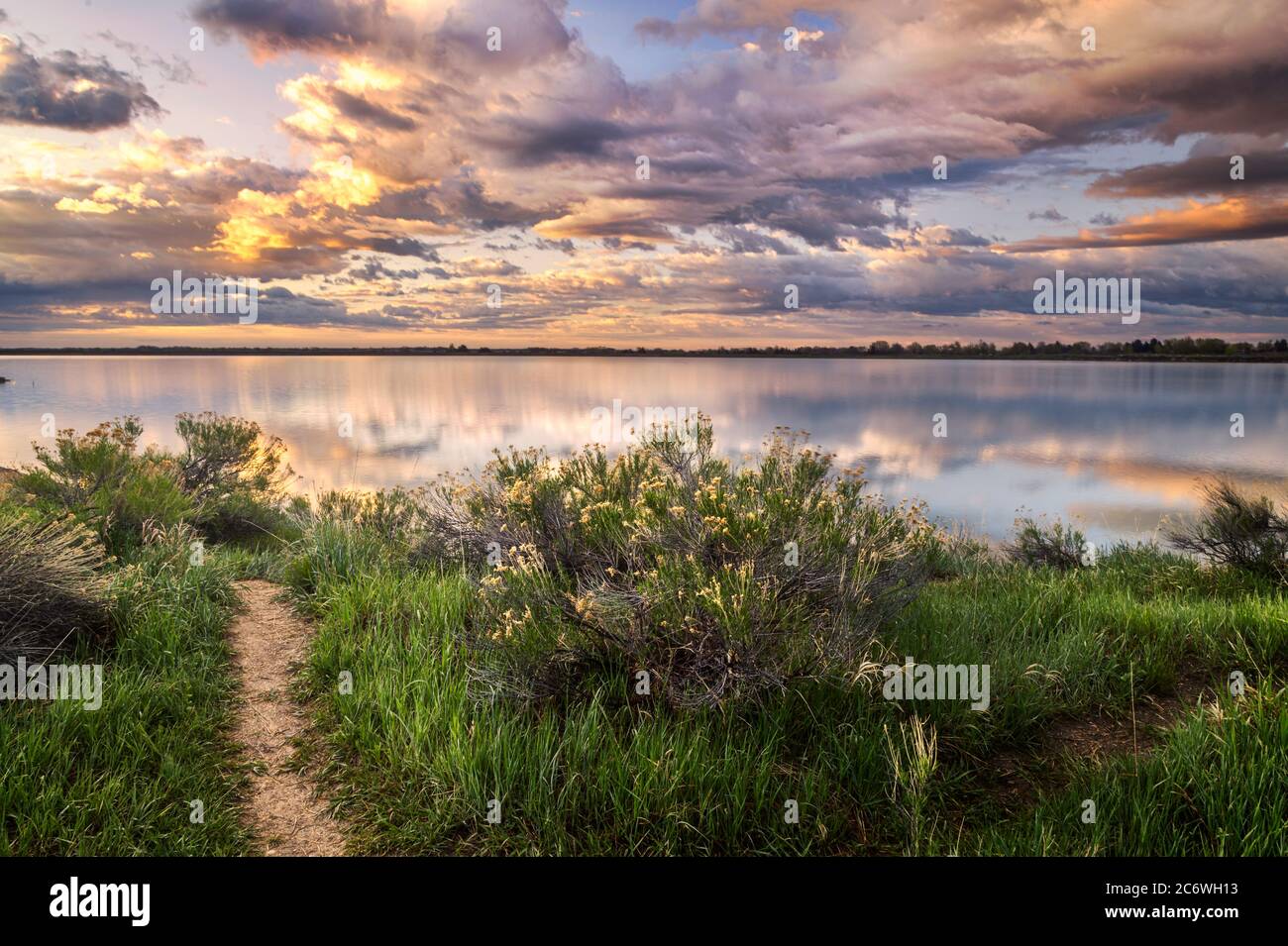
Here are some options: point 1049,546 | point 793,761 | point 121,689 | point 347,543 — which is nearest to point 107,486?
point 347,543

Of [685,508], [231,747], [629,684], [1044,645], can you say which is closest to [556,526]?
[685,508]

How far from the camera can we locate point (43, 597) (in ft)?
18.4

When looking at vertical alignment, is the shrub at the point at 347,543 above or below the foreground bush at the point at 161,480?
below

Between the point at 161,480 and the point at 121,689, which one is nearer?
the point at 121,689

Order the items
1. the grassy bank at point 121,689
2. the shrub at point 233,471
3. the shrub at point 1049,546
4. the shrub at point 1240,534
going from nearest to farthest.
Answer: the grassy bank at point 121,689
the shrub at point 1240,534
the shrub at point 1049,546
the shrub at point 233,471

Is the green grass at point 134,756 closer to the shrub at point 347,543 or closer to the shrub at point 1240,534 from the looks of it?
the shrub at point 347,543

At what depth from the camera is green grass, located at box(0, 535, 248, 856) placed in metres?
3.81

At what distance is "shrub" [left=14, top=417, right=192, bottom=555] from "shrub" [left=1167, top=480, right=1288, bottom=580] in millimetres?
13985

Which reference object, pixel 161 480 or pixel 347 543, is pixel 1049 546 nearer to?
pixel 347 543

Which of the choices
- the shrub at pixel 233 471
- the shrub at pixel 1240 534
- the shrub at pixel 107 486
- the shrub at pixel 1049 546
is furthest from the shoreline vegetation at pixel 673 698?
the shrub at pixel 233 471

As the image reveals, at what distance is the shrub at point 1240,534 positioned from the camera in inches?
362

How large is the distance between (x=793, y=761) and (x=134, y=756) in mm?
4158

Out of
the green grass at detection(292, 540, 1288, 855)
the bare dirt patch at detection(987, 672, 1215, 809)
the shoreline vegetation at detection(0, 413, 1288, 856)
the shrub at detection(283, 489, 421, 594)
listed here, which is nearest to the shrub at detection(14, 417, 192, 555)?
the shoreline vegetation at detection(0, 413, 1288, 856)

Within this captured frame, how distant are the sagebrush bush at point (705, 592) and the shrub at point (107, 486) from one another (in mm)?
5941
